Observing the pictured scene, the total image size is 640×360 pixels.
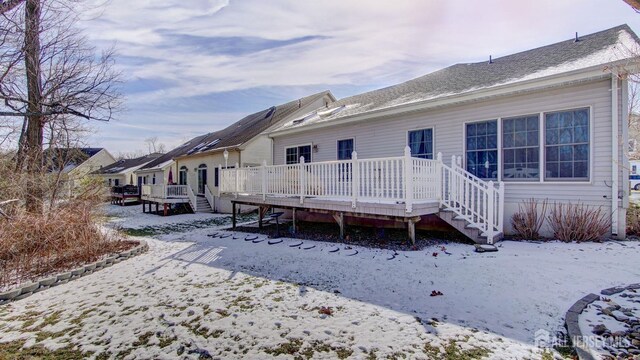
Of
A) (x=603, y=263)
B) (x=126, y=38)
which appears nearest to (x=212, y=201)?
(x=126, y=38)

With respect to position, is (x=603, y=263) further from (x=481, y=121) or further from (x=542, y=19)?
(x=542, y=19)

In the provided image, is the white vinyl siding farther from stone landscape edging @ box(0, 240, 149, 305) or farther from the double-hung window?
stone landscape edging @ box(0, 240, 149, 305)

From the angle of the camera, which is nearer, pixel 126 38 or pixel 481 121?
pixel 481 121

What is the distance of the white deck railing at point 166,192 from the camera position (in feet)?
56.4

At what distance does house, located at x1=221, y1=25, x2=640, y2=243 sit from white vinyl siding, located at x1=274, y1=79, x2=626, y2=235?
0.02 metres

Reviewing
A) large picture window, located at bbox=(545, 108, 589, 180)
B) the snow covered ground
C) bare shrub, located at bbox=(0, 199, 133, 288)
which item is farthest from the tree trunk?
large picture window, located at bbox=(545, 108, 589, 180)

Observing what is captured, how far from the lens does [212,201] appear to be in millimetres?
17641

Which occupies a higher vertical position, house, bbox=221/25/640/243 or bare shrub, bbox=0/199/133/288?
house, bbox=221/25/640/243

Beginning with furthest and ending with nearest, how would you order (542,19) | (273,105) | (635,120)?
(273,105) < (635,120) < (542,19)

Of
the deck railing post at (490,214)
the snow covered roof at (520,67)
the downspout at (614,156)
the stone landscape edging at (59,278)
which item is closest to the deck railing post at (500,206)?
the deck railing post at (490,214)

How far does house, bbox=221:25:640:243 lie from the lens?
5969 millimetres

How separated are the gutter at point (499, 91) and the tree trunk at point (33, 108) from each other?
7.88 metres

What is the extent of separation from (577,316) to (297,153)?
10.1m

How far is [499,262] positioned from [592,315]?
1853 mm
